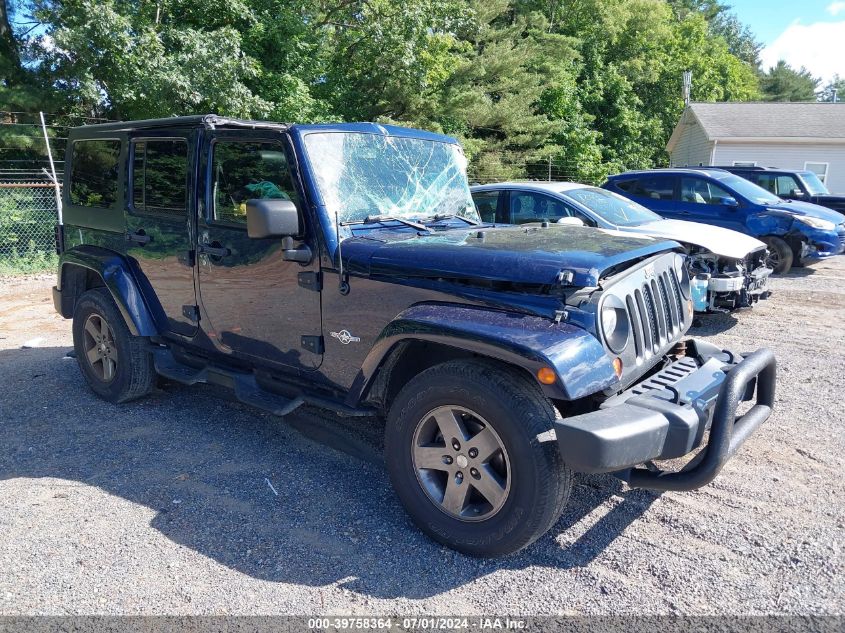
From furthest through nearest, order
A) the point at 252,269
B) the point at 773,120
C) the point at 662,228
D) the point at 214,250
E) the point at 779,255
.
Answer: the point at 773,120 < the point at 779,255 < the point at 662,228 < the point at 214,250 < the point at 252,269

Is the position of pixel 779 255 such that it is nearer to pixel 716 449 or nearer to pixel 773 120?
pixel 716 449

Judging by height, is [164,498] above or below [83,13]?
below

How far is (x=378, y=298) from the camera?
3398 millimetres

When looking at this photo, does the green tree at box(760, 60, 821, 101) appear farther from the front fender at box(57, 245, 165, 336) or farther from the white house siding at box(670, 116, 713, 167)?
the front fender at box(57, 245, 165, 336)

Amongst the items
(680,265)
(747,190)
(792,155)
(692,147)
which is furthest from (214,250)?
(692,147)

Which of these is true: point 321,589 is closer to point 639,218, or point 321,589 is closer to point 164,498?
point 164,498

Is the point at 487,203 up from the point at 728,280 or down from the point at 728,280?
up

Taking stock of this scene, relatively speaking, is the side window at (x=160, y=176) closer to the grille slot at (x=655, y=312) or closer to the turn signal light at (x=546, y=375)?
the turn signal light at (x=546, y=375)

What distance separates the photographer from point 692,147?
28.4 meters

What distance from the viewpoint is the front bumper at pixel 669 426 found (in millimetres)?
2576

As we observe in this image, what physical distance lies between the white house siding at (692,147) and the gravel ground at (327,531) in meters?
23.6

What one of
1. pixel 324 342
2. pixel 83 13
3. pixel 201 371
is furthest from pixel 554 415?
pixel 83 13

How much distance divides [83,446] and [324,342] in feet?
6.61

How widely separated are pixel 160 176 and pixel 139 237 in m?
0.49
